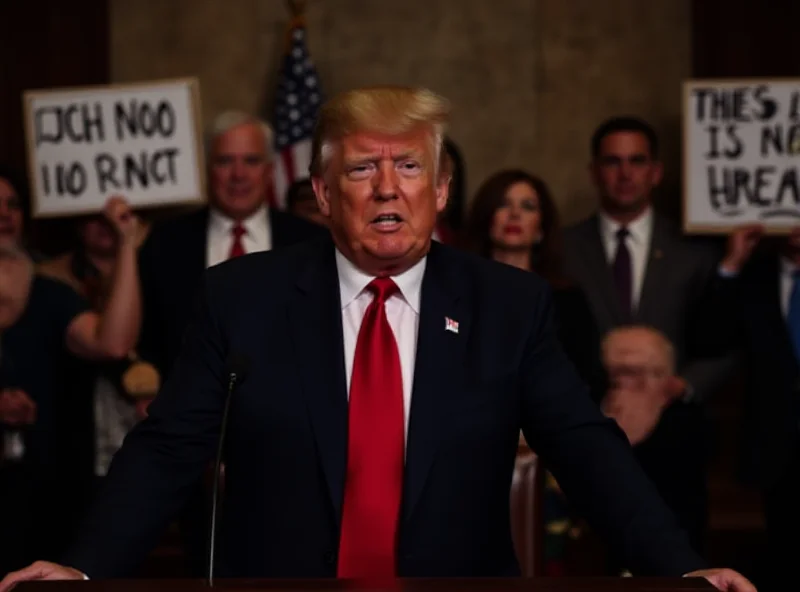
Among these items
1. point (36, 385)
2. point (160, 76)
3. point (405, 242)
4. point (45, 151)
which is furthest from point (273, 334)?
point (160, 76)

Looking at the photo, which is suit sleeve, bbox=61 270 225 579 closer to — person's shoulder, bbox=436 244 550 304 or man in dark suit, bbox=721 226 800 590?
person's shoulder, bbox=436 244 550 304

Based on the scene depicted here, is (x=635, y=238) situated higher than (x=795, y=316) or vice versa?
(x=635, y=238)

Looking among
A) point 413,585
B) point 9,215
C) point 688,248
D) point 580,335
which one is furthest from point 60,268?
point 413,585

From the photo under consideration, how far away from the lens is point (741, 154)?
580 centimetres

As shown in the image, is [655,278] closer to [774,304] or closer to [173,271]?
[774,304]

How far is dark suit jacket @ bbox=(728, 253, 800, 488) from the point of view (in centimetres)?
518

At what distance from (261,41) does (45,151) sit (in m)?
1.59

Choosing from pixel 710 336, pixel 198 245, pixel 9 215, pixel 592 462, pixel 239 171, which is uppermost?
pixel 239 171

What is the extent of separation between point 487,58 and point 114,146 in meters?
2.05

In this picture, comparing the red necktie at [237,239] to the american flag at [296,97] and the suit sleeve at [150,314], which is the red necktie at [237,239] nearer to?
the suit sleeve at [150,314]

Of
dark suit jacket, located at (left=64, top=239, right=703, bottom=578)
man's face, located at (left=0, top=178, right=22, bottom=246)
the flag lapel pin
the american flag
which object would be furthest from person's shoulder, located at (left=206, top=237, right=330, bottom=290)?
the american flag

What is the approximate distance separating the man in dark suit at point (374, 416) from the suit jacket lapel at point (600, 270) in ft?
9.08

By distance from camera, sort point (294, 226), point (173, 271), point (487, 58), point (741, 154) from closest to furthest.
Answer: point (173, 271) < point (294, 226) < point (741, 154) < point (487, 58)

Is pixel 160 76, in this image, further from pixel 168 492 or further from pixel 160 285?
pixel 168 492
